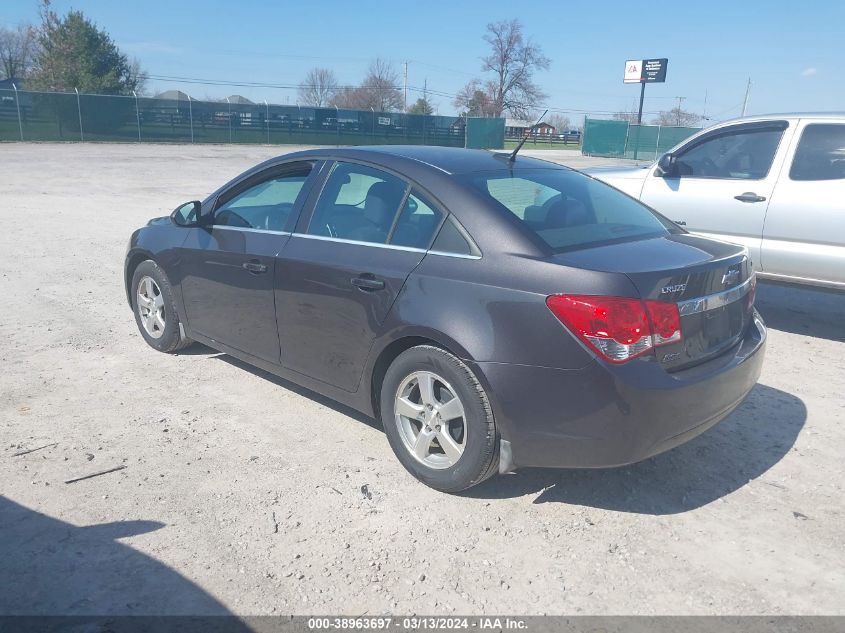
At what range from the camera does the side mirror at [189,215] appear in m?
5.04

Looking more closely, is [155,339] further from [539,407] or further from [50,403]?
[539,407]

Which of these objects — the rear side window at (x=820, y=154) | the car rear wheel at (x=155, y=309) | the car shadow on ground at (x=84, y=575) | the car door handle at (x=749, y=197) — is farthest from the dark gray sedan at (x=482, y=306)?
the rear side window at (x=820, y=154)

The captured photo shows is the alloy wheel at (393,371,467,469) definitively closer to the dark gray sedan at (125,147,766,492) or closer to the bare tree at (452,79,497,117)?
the dark gray sedan at (125,147,766,492)

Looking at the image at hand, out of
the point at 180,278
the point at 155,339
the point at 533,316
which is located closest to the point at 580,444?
the point at 533,316

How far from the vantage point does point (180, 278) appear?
5148mm

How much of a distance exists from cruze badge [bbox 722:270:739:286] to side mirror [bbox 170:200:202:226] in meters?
3.41

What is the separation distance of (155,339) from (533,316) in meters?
3.55

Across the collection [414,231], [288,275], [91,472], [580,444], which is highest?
[414,231]

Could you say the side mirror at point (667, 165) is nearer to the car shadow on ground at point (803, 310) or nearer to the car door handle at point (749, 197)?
the car door handle at point (749, 197)

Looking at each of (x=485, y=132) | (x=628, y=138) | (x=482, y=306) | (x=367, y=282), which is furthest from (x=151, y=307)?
(x=485, y=132)

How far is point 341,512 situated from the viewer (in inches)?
135

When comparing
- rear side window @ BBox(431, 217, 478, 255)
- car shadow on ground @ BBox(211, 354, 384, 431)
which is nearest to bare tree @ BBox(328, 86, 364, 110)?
car shadow on ground @ BBox(211, 354, 384, 431)

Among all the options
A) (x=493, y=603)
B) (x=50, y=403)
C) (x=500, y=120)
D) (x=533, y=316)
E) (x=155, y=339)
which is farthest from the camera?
(x=500, y=120)

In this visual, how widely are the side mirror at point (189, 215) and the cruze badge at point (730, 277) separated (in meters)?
3.41
